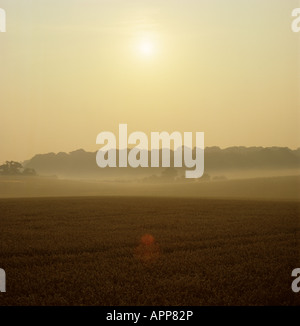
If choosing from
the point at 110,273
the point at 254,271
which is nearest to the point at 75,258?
the point at 110,273

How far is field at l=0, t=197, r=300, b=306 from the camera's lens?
35.4 ft

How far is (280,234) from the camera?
69.3 feet

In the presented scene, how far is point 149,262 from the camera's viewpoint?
46.7 feet

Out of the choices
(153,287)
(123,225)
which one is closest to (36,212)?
(123,225)

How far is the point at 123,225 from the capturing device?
23.8 meters

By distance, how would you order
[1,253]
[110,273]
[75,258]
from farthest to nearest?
[1,253] → [75,258] → [110,273]

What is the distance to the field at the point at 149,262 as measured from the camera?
10.8 meters
